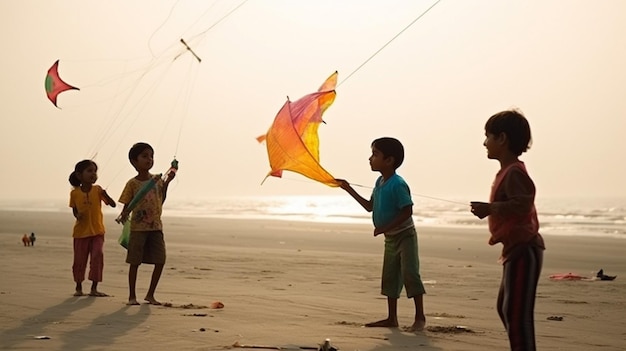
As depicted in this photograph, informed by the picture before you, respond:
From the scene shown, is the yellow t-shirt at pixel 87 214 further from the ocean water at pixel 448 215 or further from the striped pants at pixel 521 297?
the striped pants at pixel 521 297

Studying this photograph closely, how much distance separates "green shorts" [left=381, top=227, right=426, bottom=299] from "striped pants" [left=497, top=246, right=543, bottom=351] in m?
2.21

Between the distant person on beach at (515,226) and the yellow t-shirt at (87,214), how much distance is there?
18.7 ft

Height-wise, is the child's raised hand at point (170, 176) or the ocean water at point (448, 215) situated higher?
the ocean water at point (448, 215)

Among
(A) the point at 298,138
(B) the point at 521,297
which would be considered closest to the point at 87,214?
(A) the point at 298,138

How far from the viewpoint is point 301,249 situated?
59.8ft

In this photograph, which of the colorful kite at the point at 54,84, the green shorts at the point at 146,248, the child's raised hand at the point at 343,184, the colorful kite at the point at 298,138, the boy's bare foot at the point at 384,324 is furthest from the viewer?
the colorful kite at the point at 54,84

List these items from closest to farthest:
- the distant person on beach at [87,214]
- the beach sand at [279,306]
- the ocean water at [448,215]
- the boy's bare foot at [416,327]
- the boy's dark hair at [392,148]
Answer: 1. the beach sand at [279,306]
2. the boy's bare foot at [416,327]
3. the boy's dark hair at [392,148]
4. the distant person on beach at [87,214]
5. the ocean water at [448,215]

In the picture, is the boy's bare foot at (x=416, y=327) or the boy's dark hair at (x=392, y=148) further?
the boy's dark hair at (x=392, y=148)

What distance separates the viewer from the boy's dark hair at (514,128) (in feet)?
15.8

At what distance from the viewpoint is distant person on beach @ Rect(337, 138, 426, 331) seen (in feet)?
22.9

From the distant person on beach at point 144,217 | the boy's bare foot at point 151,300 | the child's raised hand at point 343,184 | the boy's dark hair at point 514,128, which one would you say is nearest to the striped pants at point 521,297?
the boy's dark hair at point 514,128

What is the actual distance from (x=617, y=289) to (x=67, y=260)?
810 centimetres

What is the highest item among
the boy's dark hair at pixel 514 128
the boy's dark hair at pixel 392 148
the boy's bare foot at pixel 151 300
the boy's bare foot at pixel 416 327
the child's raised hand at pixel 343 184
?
the boy's dark hair at pixel 392 148

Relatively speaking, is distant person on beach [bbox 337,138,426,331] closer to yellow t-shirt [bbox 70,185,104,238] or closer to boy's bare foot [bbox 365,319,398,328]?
boy's bare foot [bbox 365,319,398,328]
